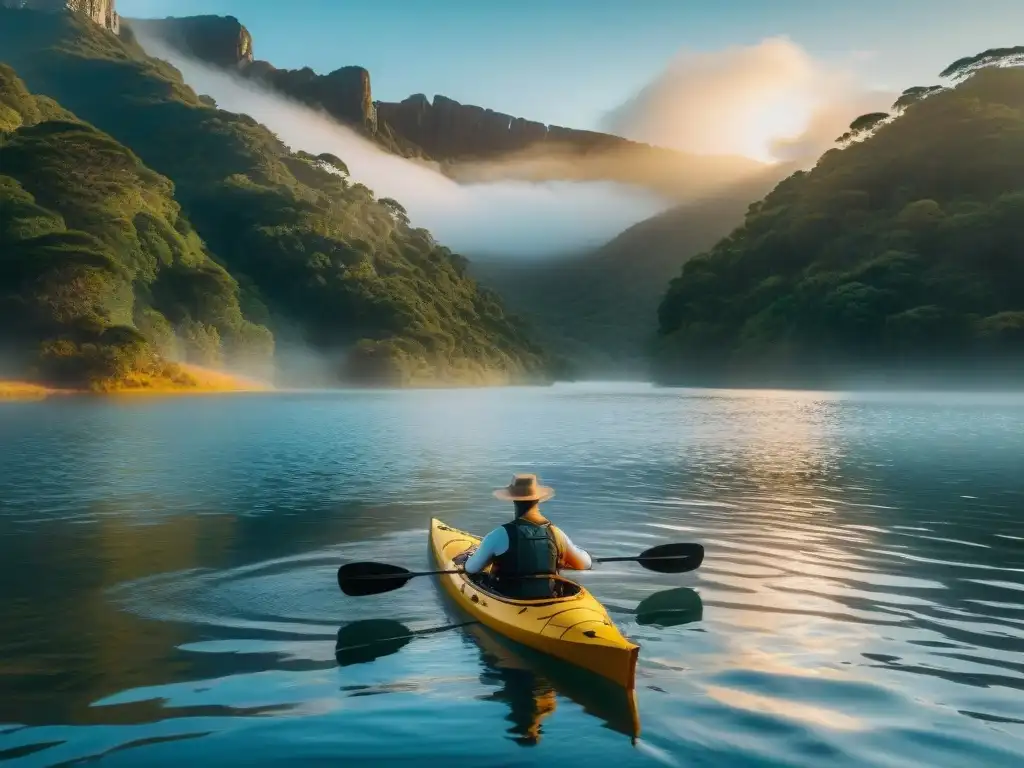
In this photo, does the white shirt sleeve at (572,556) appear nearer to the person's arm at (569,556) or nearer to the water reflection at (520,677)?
the person's arm at (569,556)

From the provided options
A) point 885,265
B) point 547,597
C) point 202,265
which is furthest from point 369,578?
point 885,265

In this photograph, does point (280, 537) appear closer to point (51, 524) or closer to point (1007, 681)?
point (51, 524)

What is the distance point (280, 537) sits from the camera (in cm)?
1914

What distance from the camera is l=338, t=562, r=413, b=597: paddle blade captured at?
13266 millimetres

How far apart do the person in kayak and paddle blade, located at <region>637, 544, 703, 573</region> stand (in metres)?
3.15

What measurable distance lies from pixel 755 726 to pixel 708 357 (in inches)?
5375

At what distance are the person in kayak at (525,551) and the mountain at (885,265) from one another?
106 meters

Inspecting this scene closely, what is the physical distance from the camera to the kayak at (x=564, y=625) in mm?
9672

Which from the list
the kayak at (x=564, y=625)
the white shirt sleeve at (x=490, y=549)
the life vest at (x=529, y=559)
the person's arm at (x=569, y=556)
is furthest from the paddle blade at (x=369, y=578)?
the person's arm at (x=569, y=556)

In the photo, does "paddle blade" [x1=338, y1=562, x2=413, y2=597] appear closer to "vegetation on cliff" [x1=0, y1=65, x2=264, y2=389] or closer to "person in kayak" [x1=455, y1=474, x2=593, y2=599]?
"person in kayak" [x1=455, y1=474, x2=593, y2=599]

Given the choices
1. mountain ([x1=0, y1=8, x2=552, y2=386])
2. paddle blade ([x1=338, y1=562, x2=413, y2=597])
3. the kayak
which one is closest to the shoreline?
mountain ([x1=0, y1=8, x2=552, y2=386])

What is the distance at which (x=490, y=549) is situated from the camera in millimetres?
11977

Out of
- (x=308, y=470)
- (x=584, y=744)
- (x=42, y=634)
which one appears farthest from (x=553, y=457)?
(x=584, y=744)

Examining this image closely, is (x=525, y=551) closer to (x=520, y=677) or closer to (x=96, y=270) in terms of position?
(x=520, y=677)
